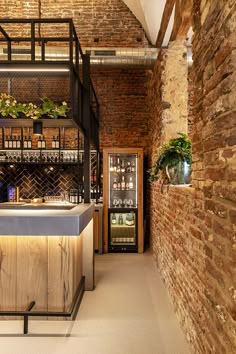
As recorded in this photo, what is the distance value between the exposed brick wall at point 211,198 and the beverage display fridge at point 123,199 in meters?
3.40

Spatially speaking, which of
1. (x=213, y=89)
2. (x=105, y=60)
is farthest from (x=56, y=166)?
→ (x=213, y=89)

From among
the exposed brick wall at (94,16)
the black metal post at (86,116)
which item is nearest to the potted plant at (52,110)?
the black metal post at (86,116)

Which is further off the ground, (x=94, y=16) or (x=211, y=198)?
(x=94, y=16)

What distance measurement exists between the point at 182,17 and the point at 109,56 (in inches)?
87.8

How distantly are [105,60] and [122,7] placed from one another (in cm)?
201

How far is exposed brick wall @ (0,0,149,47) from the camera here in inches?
287

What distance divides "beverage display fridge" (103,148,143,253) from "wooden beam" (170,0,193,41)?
259 centimetres

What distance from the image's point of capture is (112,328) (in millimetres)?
3312

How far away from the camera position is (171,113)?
517 cm

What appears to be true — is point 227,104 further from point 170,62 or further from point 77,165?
point 77,165

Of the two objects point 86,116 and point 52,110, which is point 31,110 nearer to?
point 52,110

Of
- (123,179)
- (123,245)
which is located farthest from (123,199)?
(123,245)

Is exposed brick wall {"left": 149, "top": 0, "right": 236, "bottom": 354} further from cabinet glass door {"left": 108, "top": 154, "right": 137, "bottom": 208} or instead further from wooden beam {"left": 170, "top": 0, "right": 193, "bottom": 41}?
cabinet glass door {"left": 108, "top": 154, "right": 137, "bottom": 208}

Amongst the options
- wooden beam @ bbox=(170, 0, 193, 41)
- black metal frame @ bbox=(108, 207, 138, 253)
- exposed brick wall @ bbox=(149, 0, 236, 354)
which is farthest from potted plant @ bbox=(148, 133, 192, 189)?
black metal frame @ bbox=(108, 207, 138, 253)
